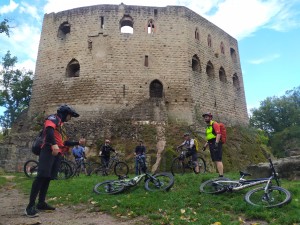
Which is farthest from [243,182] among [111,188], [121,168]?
[121,168]

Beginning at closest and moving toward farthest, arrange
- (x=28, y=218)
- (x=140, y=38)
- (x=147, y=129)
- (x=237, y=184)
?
1. (x=28, y=218)
2. (x=237, y=184)
3. (x=147, y=129)
4. (x=140, y=38)

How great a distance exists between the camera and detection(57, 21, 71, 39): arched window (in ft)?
66.8

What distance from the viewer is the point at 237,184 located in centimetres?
661

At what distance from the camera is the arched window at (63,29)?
20359mm

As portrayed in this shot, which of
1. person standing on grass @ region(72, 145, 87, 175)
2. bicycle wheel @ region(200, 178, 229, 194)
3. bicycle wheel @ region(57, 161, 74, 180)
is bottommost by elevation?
bicycle wheel @ region(200, 178, 229, 194)

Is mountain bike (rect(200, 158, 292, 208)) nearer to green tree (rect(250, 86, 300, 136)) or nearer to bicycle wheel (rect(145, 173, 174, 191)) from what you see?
bicycle wheel (rect(145, 173, 174, 191))

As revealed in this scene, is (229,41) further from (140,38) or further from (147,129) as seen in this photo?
(147,129)

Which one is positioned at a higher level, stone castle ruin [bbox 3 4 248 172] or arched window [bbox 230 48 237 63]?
arched window [bbox 230 48 237 63]

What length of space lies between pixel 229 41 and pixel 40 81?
583 inches

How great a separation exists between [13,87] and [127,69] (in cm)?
1059

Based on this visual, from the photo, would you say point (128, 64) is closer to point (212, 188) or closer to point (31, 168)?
point (31, 168)

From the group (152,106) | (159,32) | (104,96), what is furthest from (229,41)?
(104,96)

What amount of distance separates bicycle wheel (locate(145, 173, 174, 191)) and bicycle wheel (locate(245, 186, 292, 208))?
2029 mm

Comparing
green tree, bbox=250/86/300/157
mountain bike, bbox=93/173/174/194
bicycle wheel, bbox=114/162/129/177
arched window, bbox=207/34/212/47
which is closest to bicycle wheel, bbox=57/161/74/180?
bicycle wheel, bbox=114/162/129/177
